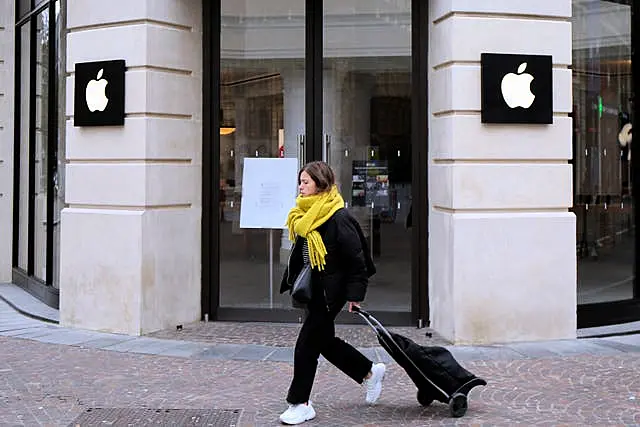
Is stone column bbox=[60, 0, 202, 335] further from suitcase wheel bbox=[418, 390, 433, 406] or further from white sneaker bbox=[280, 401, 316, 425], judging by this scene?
suitcase wheel bbox=[418, 390, 433, 406]

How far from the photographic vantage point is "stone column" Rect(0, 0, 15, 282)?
46.4 ft

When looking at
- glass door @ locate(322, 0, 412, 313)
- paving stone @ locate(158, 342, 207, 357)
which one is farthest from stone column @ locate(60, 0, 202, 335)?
glass door @ locate(322, 0, 412, 313)

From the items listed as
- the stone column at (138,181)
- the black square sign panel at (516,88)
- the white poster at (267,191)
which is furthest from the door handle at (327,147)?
the black square sign panel at (516,88)

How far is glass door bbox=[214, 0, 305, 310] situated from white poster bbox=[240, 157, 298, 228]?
0.30ft

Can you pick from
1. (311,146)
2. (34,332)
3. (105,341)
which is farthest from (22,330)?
(311,146)

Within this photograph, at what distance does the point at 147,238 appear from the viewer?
9523 mm

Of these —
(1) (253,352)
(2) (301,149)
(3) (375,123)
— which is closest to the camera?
(1) (253,352)

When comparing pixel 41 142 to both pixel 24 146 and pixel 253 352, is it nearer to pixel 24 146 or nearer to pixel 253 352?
pixel 24 146

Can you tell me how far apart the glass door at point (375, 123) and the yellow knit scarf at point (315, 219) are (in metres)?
3.92

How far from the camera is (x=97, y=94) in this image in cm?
981

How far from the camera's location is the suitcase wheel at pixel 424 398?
643 centimetres

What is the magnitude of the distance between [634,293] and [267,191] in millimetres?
4862

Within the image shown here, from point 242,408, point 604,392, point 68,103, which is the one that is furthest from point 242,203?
point 604,392

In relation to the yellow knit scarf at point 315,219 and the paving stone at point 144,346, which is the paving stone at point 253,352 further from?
the yellow knit scarf at point 315,219
